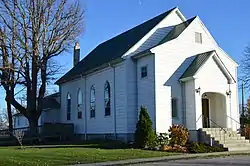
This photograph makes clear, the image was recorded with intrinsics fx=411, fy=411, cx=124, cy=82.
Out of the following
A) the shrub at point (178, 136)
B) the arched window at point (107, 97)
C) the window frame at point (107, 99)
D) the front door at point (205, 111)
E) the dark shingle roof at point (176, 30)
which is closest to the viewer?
the shrub at point (178, 136)

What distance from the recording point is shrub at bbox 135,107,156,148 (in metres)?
24.9

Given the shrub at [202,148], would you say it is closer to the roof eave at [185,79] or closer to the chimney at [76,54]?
the roof eave at [185,79]

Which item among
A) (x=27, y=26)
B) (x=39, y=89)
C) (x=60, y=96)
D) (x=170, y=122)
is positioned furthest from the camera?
(x=60, y=96)

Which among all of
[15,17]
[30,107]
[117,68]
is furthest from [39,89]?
[117,68]

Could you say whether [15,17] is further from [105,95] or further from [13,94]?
[105,95]

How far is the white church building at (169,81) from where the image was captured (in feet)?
90.0

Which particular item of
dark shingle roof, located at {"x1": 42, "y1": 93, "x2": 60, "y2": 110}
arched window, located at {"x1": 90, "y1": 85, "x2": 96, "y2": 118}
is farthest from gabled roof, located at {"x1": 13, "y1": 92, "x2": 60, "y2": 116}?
arched window, located at {"x1": 90, "y1": 85, "x2": 96, "y2": 118}

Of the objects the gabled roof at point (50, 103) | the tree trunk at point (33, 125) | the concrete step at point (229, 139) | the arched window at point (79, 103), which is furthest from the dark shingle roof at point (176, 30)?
the gabled roof at point (50, 103)

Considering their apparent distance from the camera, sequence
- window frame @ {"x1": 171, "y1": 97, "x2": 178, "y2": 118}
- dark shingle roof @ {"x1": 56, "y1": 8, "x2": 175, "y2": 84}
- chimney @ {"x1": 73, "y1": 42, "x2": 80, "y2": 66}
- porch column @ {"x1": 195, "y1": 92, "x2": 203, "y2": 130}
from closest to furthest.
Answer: porch column @ {"x1": 195, "y1": 92, "x2": 203, "y2": 130} → window frame @ {"x1": 171, "y1": 97, "x2": 178, "y2": 118} → dark shingle roof @ {"x1": 56, "y1": 8, "x2": 175, "y2": 84} → chimney @ {"x1": 73, "y1": 42, "x2": 80, "y2": 66}

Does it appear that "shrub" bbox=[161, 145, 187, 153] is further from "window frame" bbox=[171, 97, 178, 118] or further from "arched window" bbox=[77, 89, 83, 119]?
"arched window" bbox=[77, 89, 83, 119]

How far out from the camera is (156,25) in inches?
1203

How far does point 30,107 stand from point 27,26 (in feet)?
24.0

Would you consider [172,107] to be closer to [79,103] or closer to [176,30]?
[176,30]

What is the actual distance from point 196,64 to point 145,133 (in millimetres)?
6406
